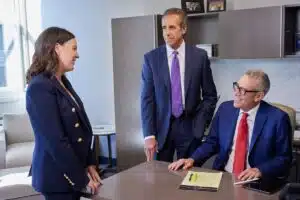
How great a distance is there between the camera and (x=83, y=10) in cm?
500

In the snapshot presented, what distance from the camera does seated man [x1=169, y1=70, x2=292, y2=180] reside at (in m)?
2.16

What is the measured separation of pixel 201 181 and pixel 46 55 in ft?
2.95

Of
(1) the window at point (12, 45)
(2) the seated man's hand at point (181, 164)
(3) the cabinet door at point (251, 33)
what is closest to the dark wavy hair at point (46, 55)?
(2) the seated man's hand at point (181, 164)

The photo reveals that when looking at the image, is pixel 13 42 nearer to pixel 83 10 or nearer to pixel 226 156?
pixel 83 10

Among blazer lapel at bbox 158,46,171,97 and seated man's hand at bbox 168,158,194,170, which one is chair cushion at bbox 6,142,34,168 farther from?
seated man's hand at bbox 168,158,194,170

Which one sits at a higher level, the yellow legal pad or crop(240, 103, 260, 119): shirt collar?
crop(240, 103, 260, 119): shirt collar

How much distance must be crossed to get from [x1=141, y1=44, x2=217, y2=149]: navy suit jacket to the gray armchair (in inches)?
79.3

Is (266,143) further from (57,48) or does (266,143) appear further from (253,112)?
(57,48)

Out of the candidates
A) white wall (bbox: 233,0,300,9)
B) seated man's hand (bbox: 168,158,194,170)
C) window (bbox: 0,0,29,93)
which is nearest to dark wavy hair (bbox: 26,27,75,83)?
seated man's hand (bbox: 168,158,194,170)

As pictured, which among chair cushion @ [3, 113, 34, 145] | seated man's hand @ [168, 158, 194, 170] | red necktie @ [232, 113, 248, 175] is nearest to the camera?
seated man's hand @ [168, 158, 194, 170]

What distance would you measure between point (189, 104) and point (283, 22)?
4.36ft

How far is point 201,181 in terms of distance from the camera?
188cm

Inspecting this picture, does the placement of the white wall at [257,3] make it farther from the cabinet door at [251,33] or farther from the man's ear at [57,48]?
the man's ear at [57,48]

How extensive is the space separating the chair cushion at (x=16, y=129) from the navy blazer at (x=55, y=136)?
9.50 feet
